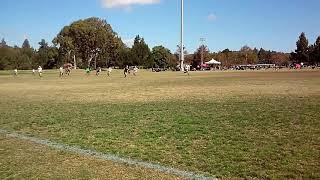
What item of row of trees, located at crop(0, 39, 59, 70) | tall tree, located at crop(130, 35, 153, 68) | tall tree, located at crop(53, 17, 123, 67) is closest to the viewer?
tall tree, located at crop(53, 17, 123, 67)

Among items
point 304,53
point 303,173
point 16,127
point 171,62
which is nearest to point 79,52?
point 171,62

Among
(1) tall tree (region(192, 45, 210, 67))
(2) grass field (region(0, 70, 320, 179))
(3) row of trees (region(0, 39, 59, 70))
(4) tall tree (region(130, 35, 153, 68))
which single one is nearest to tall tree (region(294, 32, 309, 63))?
(1) tall tree (region(192, 45, 210, 67))

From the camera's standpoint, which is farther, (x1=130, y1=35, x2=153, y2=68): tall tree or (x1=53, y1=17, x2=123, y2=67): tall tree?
→ (x1=130, y1=35, x2=153, y2=68): tall tree

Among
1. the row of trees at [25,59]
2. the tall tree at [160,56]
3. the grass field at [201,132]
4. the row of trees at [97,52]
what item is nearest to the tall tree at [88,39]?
the row of trees at [97,52]

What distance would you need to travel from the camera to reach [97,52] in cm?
12700

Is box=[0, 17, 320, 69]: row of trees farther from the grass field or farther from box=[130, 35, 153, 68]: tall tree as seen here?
the grass field

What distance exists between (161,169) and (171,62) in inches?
5658

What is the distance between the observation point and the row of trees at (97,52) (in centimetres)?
12162

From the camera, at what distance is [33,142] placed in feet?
38.9

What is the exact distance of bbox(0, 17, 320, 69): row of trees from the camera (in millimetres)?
121625

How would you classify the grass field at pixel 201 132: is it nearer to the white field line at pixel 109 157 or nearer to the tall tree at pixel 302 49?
the white field line at pixel 109 157

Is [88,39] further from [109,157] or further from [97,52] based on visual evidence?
[109,157]

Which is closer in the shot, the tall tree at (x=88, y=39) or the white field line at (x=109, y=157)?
the white field line at (x=109, y=157)

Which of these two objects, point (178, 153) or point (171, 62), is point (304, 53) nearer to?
point (171, 62)
